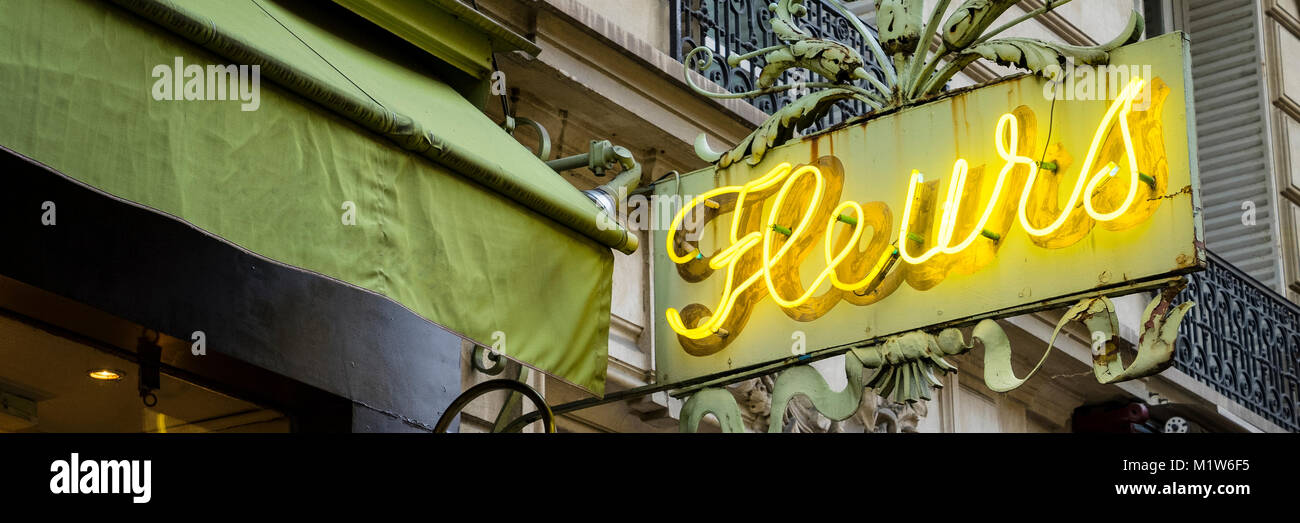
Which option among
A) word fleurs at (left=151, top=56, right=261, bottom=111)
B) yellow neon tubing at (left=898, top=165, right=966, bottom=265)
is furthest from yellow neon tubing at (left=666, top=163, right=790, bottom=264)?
word fleurs at (left=151, top=56, right=261, bottom=111)

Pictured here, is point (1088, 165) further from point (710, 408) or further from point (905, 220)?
point (710, 408)

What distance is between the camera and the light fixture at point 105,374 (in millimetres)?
6199

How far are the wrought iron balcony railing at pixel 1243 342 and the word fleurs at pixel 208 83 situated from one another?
29.1 feet

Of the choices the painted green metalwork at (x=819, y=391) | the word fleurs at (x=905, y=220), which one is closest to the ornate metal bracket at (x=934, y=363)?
the painted green metalwork at (x=819, y=391)

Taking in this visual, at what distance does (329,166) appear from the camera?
5230 millimetres

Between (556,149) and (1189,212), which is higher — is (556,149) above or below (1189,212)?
above

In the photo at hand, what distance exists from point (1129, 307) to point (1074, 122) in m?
7.31
